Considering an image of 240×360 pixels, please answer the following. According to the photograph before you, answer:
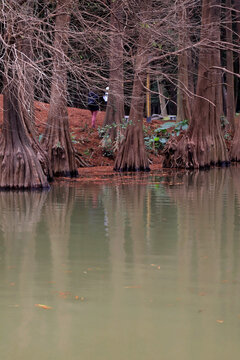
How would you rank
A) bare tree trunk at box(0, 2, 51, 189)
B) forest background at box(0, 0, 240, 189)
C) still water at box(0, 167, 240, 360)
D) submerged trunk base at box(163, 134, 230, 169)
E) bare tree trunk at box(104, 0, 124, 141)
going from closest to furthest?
still water at box(0, 167, 240, 360), forest background at box(0, 0, 240, 189), bare tree trunk at box(104, 0, 124, 141), bare tree trunk at box(0, 2, 51, 189), submerged trunk base at box(163, 134, 230, 169)

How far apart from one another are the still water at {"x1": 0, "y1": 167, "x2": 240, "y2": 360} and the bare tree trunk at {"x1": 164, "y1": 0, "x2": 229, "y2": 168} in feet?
37.1

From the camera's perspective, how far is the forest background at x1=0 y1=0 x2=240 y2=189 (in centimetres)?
1509

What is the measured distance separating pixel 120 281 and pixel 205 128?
1912 cm

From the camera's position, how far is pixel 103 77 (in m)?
15.5

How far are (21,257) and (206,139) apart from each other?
59.1 ft

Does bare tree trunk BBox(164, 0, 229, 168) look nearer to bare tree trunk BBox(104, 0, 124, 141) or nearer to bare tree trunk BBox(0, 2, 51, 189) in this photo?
bare tree trunk BBox(104, 0, 124, 141)

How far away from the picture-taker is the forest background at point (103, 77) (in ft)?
49.5

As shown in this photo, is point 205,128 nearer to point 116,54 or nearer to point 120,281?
point 116,54

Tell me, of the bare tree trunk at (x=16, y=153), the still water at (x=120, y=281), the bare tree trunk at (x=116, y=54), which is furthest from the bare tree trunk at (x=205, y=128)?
the still water at (x=120, y=281)

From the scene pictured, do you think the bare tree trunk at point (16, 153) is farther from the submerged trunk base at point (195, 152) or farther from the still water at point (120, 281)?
the submerged trunk base at point (195, 152)

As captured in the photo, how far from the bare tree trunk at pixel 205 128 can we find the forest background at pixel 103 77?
4 centimetres

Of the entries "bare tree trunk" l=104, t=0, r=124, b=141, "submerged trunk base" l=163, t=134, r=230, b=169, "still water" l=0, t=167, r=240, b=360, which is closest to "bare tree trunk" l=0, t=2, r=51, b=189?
"bare tree trunk" l=104, t=0, r=124, b=141

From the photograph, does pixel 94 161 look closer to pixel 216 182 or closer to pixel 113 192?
pixel 216 182

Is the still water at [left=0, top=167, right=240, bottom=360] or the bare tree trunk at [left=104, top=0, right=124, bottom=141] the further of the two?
the bare tree trunk at [left=104, top=0, right=124, bottom=141]
